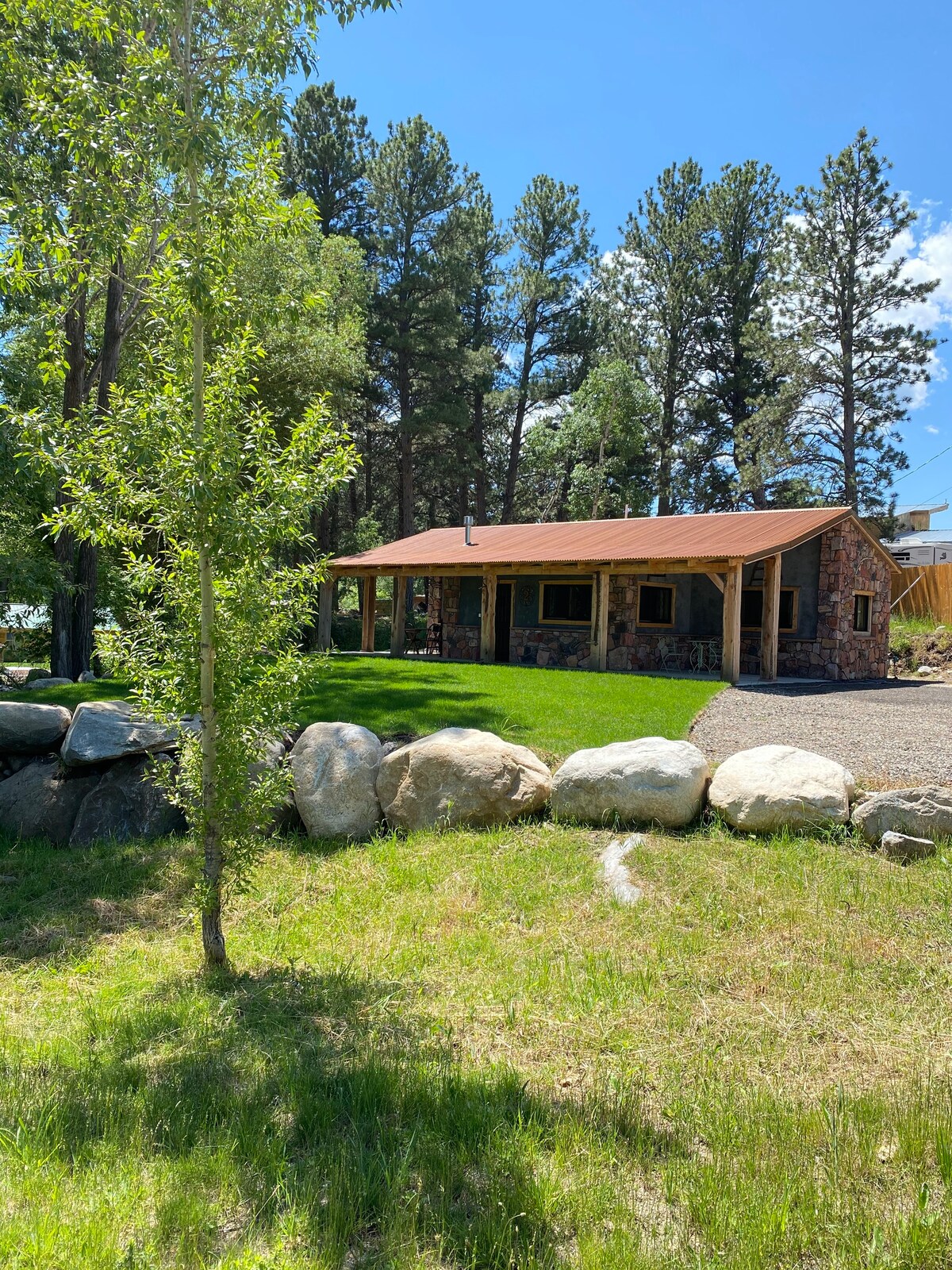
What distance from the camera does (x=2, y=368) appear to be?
12633mm

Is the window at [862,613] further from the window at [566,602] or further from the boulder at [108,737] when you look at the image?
the boulder at [108,737]

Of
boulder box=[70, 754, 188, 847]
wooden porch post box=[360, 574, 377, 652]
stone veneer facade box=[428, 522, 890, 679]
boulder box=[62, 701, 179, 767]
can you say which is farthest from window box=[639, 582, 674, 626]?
boulder box=[70, 754, 188, 847]

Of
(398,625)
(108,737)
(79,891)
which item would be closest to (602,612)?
(398,625)

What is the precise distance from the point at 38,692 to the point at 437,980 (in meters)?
8.54

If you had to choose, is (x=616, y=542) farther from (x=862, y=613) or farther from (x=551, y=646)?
(x=862, y=613)

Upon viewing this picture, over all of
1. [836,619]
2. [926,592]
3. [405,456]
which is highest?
[405,456]

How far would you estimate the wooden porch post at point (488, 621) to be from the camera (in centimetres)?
1791

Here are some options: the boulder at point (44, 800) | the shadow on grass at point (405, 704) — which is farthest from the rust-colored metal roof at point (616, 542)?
the boulder at point (44, 800)

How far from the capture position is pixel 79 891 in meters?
6.18

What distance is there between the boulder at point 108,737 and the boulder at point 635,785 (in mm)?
3416

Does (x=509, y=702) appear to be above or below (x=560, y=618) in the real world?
below

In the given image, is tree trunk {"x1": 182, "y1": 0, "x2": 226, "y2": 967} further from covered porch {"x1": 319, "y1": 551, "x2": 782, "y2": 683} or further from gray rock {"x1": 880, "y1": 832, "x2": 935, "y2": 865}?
covered porch {"x1": 319, "y1": 551, "x2": 782, "y2": 683}

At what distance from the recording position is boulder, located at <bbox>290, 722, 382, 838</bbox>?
273 inches

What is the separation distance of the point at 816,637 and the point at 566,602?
5.04 metres
